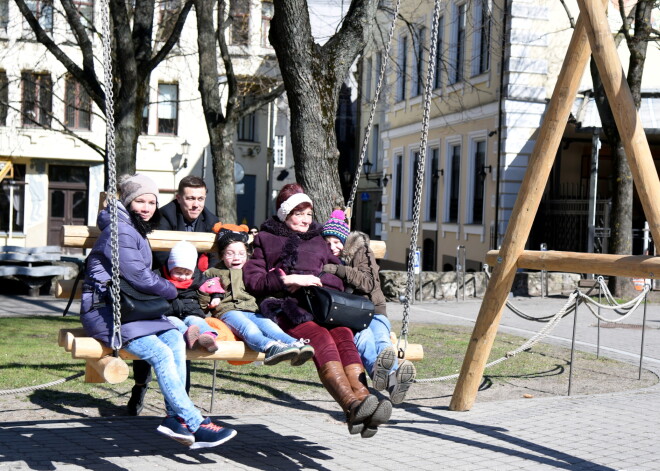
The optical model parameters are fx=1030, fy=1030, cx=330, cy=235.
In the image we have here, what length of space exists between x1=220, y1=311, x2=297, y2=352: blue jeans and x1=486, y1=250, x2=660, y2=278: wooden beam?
2.43 m

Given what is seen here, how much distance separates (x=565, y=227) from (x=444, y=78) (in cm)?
761

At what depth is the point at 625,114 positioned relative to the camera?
7395mm

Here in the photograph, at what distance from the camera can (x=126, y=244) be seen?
647 cm

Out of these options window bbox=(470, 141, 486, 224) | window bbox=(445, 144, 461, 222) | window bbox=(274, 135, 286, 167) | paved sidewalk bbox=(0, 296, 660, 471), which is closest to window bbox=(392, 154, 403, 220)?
window bbox=(445, 144, 461, 222)

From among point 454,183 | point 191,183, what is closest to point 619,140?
point 454,183

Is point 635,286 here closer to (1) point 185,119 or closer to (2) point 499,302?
(2) point 499,302

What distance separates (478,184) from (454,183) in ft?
6.68

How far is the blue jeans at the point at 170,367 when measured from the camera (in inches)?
248

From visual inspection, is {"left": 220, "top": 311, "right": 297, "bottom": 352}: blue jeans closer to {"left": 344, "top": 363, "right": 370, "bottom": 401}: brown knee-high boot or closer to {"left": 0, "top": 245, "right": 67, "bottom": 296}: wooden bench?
{"left": 344, "top": 363, "right": 370, "bottom": 401}: brown knee-high boot

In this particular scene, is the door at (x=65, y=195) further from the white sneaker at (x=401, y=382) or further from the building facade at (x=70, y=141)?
the white sneaker at (x=401, y=382)

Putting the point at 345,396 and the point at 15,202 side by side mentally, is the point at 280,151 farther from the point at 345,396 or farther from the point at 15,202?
the point at 345,396

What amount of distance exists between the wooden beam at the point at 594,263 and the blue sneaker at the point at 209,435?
297 centimetres

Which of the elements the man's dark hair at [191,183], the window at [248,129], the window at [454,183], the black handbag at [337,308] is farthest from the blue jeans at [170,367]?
the window at [248,129]

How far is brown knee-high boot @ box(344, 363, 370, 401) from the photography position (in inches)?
248
